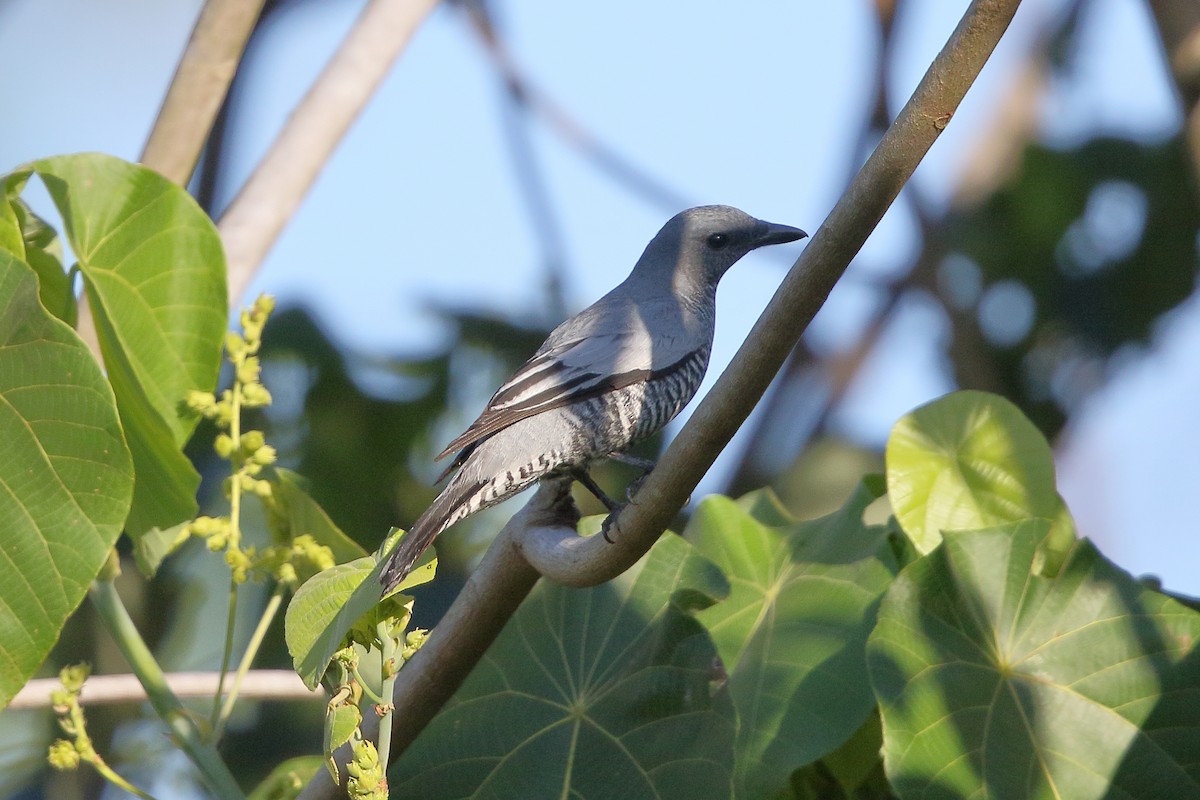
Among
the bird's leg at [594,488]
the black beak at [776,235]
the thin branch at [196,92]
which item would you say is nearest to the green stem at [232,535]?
the thin branch at [196,92]

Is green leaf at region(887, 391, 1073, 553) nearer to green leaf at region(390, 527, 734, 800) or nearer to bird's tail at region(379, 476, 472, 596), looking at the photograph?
green leaf at region(390, 527, 734, 800)

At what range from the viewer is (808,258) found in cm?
186

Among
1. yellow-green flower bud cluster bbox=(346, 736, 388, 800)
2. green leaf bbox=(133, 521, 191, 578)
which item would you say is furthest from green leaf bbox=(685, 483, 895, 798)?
green leaf bbox=(133, 521, 191, 578)

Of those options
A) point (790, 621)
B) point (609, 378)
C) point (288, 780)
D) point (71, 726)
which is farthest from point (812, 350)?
point (71, 726)

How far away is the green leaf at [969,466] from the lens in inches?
109

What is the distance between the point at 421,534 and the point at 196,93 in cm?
146

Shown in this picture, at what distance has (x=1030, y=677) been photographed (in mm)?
2420

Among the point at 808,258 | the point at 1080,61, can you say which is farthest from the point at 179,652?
the point at 1080,61

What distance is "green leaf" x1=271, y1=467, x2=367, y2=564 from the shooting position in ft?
8.55

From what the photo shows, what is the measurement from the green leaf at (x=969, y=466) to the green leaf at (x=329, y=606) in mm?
1302

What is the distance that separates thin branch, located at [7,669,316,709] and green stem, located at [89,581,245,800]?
1.27 ft

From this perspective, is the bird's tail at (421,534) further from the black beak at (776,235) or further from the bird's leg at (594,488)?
the black beak at (776,235)

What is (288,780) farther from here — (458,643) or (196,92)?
(196,92)

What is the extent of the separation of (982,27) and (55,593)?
1.83 meters
